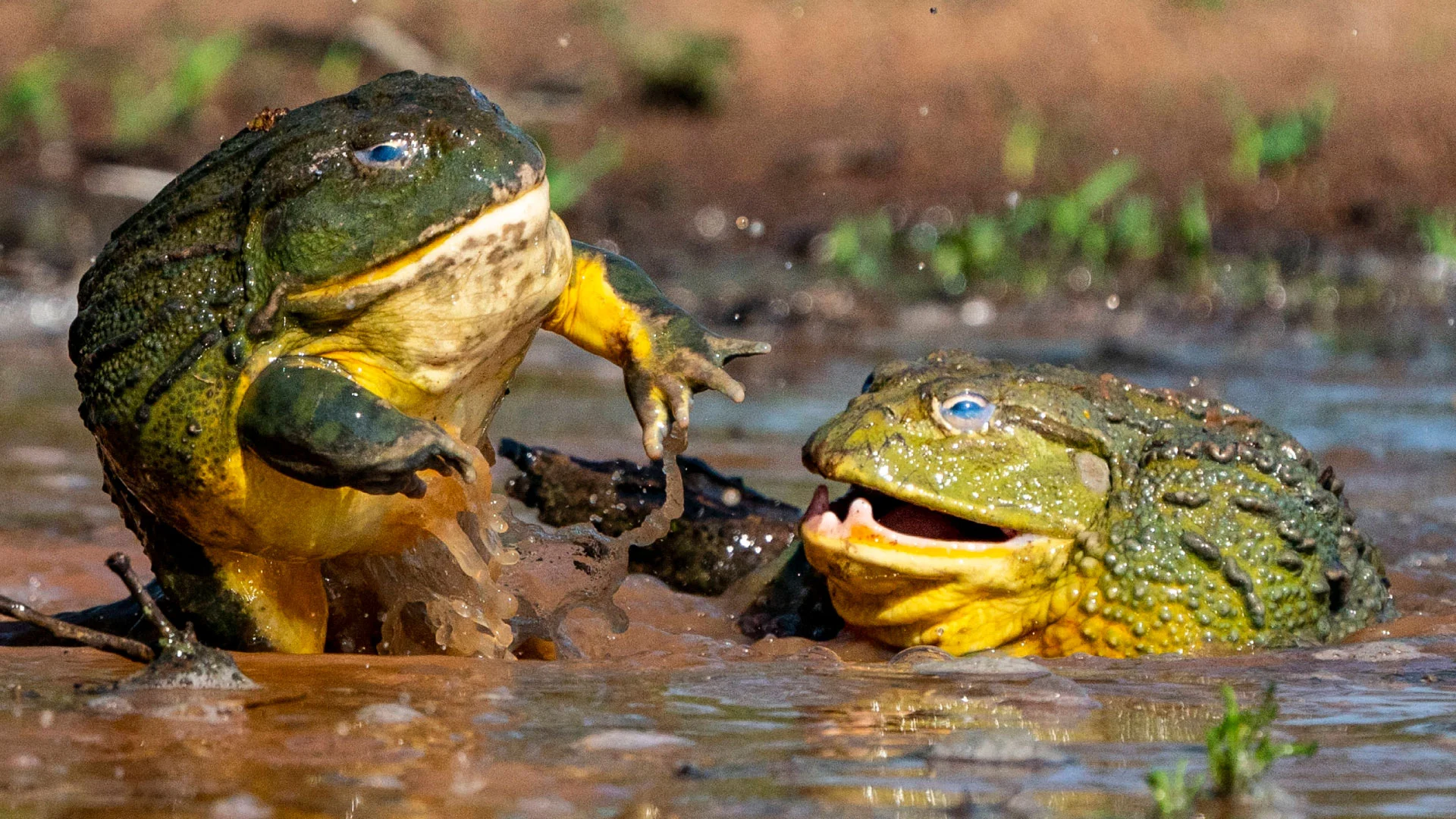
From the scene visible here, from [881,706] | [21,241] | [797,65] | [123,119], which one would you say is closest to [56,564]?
[881,706]

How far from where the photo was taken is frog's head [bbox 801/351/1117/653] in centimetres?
421

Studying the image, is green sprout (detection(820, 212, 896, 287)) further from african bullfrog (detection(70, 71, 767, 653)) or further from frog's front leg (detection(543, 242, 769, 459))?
african bullfrog (detection(70, 71, 767, 653))

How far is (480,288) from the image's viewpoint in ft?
11.6

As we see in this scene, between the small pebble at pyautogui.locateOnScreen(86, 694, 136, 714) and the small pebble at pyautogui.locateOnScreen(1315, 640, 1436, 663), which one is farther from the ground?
the small pebble at pyautogui.locateOnScreen(1315, 640, 1436, 663)

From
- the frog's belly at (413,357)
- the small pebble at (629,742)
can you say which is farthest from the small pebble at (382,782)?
the frog's belly at (413,357)

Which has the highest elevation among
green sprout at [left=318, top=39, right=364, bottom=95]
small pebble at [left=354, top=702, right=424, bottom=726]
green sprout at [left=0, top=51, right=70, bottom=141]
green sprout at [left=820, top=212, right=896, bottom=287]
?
green sprout at [left=318, top=39, right=364, bottom=95]

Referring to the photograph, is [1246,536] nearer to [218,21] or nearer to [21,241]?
[21,241]

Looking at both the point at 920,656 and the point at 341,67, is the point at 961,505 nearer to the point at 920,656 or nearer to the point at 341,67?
the point at 920,656

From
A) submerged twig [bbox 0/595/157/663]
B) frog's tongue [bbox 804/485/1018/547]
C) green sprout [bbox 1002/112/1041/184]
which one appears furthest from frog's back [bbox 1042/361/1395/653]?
green sprout [bbox 1002/112/1041/184]

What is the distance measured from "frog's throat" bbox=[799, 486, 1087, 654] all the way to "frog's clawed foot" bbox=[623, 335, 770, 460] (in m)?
0.47

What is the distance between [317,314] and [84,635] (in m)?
0.74

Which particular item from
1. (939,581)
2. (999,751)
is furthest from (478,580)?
(999,751)

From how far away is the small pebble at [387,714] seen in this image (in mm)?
3213

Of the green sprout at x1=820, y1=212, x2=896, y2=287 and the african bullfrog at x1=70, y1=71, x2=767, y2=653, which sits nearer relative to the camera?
the african bullfrog at x1=70, y1=71, x2=767, y2=653
